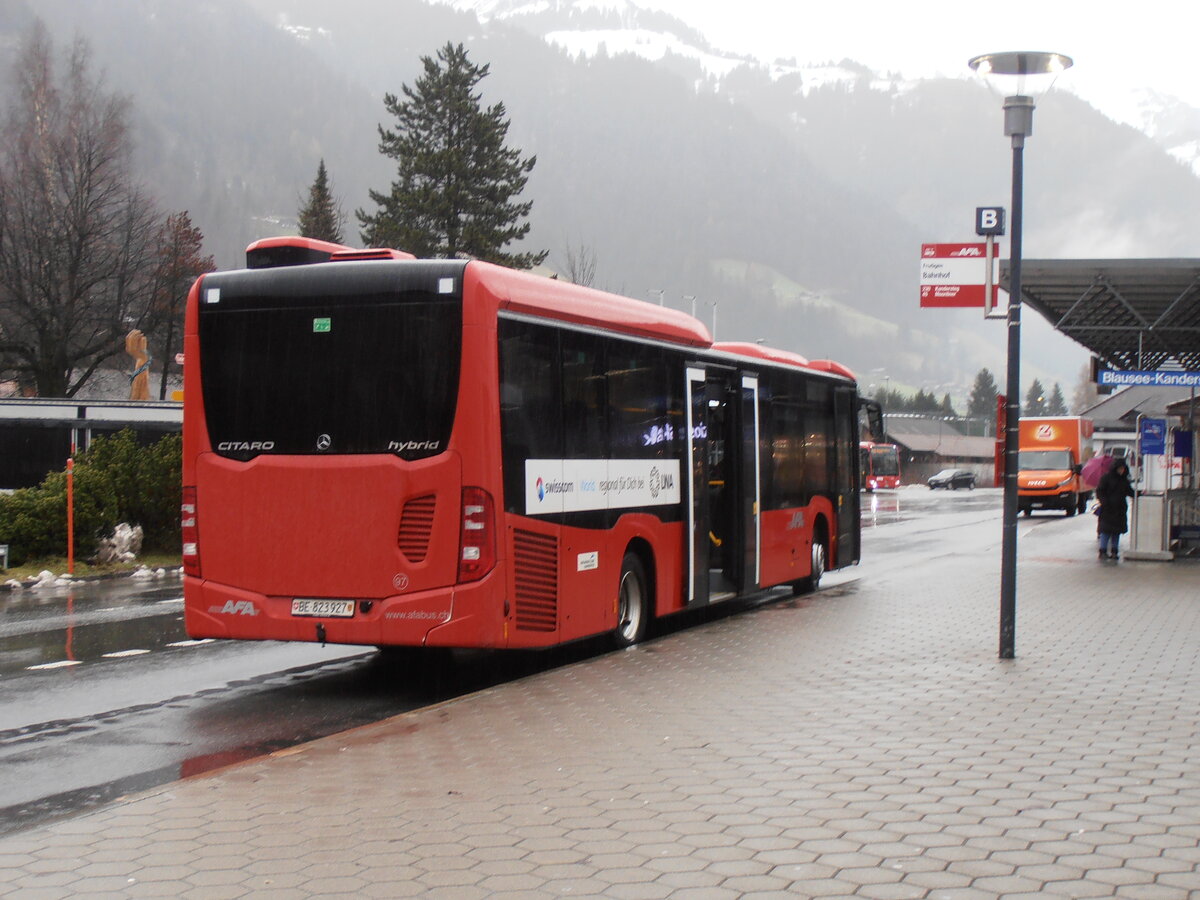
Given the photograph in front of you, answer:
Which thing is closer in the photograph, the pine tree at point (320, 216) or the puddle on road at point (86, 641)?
the puddle on road at point (86, 641)

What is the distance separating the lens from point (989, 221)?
12.0 meters

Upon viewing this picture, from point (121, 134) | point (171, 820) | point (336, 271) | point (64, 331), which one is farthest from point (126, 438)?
point (121, 134)

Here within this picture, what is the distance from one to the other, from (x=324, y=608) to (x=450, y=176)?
53.8 meters

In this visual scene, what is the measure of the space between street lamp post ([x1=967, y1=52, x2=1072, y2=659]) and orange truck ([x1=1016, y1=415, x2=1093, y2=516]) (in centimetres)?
3808

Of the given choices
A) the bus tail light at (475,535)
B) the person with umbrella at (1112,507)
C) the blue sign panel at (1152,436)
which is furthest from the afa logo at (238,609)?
the blue sign panel at (1152,436)

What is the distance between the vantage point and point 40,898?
519 cm

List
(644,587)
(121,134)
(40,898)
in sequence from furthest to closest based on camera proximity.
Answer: (121,134)
(644,587)
(40,898)

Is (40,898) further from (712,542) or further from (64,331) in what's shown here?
(64,331)

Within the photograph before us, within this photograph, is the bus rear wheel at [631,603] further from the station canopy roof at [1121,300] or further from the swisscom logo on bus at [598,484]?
the station canopy roof at [1121,300]

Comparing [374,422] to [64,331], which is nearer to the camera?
[374,422]

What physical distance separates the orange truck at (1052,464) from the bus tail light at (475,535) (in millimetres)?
40917

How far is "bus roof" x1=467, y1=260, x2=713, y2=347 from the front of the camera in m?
10.2

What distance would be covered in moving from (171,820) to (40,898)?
1108 mm

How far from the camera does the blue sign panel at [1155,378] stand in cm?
2186
